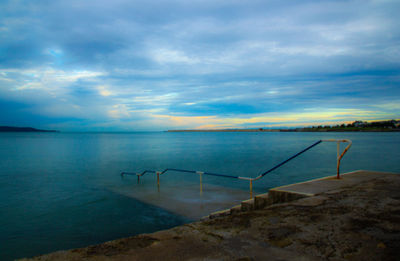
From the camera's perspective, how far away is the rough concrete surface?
3.18 meters

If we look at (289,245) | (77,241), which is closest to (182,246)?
(289,245)

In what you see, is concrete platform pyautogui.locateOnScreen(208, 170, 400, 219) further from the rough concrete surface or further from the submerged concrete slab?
the submerged concrete slab

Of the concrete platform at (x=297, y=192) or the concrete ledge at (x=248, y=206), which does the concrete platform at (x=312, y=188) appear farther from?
the concrete ledge at (x=248, y=206)

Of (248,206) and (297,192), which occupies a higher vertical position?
(297,192)

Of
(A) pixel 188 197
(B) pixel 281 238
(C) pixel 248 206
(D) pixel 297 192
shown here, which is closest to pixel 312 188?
(D) pixel 297 192

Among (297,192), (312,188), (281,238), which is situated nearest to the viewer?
(281,238)

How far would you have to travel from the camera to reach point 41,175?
24109 mm

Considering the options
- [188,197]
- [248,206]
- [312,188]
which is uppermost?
[312,188]

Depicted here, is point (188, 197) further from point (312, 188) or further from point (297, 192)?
point (297, 192)

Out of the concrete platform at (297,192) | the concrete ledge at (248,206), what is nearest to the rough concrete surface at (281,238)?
the concrete platform at (297,192)

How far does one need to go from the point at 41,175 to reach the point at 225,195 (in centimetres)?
1871

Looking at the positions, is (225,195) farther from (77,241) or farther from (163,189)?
(77,241)

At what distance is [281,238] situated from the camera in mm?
3643

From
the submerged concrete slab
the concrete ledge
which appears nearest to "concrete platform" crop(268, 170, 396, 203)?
the concrete ledge
